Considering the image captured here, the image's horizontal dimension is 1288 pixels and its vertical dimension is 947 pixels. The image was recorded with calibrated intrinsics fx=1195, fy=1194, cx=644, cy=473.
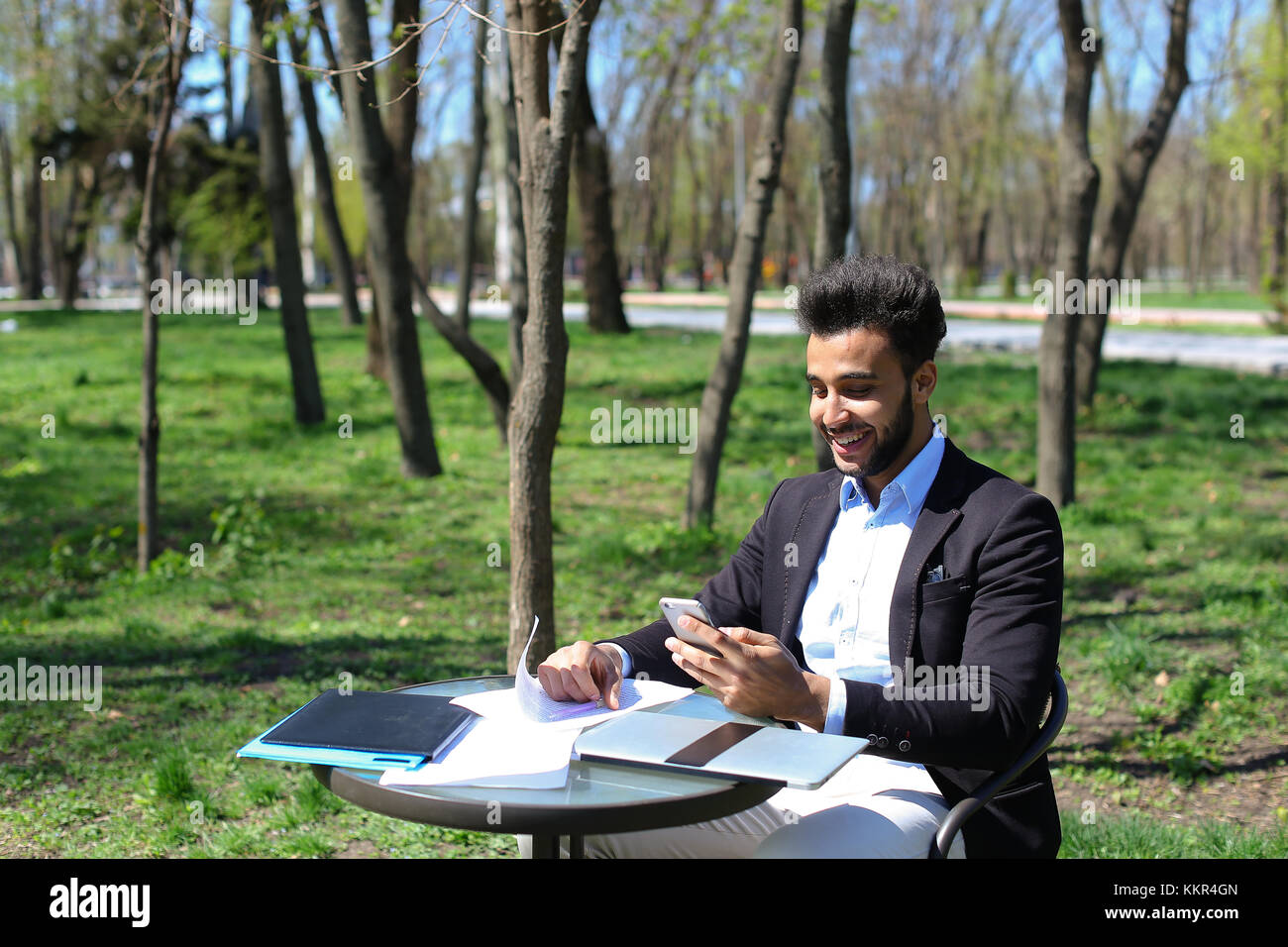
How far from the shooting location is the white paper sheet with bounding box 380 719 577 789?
87.0 inches

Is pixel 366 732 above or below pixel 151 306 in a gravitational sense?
below

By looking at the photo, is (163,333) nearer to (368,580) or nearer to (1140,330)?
(368,580)

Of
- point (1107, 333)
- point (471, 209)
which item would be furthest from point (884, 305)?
point (1107, 333)

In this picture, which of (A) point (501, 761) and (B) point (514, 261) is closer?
(A) point (501, 761)

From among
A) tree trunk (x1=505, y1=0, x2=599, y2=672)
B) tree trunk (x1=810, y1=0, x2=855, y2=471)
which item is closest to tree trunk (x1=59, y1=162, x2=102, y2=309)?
tree trunk (x1=810, y1=0, x2=855, y2=471)

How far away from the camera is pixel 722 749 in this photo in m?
2.34

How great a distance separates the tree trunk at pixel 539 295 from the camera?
14.7 feet

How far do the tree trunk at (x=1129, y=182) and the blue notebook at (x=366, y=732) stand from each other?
7.81 metres

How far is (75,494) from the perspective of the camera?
31.8 ft

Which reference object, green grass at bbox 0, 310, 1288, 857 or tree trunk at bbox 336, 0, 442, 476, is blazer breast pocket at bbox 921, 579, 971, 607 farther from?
tree trunk at bbox 336, 0, 442, 476

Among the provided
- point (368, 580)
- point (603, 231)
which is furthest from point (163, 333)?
point (368, 580)

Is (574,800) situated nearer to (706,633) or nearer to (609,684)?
(706,633)

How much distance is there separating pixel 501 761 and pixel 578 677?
0.38 metres
